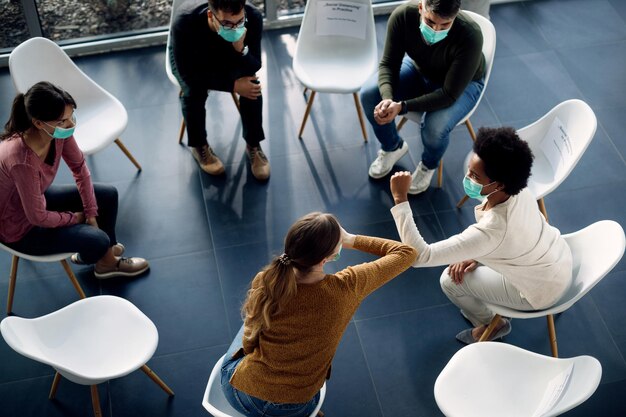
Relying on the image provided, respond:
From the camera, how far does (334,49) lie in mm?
4285

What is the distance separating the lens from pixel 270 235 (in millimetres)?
3869

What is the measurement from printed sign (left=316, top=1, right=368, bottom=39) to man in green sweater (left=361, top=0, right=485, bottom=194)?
15.6 inches

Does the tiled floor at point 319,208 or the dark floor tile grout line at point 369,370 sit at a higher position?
the tiled floor at point 319,208

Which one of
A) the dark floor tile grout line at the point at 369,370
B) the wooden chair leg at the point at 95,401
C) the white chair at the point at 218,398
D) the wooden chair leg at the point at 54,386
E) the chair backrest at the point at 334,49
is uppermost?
the chair backrest at the point at 334,49

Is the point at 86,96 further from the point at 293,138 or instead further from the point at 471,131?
the point at 471,131

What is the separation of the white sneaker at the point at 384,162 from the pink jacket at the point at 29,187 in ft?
5.18

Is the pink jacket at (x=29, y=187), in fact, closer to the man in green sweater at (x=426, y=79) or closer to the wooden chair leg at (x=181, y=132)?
the wooden chair leg at (x=181, y=132)

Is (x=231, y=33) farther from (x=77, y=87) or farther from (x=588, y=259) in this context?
(x=588, y=259)

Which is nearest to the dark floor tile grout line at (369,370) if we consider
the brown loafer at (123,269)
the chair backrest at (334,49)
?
the brown loafer at (123,269)

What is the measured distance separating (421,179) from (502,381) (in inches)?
57.9

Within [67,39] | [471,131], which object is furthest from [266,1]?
[471,131]

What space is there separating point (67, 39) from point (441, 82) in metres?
2.58

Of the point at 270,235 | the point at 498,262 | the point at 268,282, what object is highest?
the point at 268,282

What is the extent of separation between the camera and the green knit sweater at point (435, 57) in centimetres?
354
